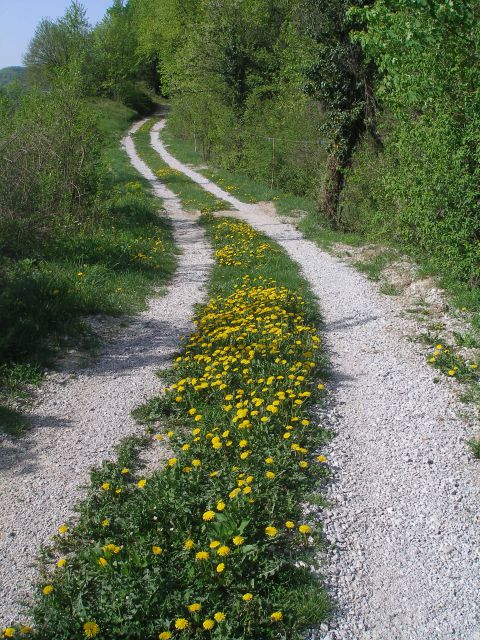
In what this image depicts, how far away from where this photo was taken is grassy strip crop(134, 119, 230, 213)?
659 inches

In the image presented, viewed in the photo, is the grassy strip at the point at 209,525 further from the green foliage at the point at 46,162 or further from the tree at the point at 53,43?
the tree at the point at 53,43

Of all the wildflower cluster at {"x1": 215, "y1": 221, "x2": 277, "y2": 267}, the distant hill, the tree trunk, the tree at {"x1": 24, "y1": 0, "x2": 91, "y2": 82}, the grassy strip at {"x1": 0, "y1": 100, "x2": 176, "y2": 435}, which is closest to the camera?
the grassy strip at {"x1": 0, "y1": 100, "x2": 176, "y2": 435}

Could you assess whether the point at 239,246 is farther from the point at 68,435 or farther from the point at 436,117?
the point at 68,435

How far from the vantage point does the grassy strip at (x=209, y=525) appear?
3088 mm

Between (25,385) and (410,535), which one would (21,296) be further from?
(410,535)

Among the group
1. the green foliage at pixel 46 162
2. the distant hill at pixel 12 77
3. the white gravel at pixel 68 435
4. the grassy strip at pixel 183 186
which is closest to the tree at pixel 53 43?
the distant hill at pixel 12 77

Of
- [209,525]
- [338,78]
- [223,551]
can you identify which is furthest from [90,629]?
[338,78]

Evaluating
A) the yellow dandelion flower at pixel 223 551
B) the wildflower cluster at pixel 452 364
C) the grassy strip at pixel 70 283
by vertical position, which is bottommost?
the yellow dandelion flower at pixel 223 551

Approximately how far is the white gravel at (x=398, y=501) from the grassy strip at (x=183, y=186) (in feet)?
34.9

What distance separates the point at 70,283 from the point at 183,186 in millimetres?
12945

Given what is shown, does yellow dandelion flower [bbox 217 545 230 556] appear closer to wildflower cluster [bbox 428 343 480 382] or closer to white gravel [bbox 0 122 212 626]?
white gravel [bbox 0 122 212 626]

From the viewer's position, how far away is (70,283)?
820 centimetres

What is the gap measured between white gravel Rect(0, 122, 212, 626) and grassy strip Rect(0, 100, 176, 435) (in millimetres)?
326

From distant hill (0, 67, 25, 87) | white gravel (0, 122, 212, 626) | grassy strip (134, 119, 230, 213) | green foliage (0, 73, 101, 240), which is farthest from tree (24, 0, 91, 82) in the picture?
white gravel (0, 122, 212, 626)
